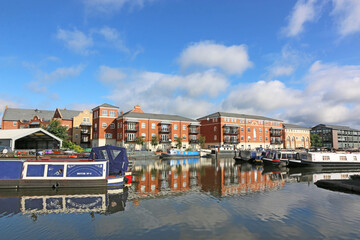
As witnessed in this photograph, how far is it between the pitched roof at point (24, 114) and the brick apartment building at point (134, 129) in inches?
898

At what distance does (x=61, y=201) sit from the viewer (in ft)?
48.8

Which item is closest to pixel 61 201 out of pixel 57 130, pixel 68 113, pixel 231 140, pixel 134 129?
pixel 57 130

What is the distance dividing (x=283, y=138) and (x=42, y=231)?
95.4 m

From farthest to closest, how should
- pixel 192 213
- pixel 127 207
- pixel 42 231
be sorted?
pixel 127 207, pixel 192 213, pixel 42 231

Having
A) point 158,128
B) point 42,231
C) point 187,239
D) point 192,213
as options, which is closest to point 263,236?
point 187,239

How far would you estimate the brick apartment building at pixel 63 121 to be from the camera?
2830 inches

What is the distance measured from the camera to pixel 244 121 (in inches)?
3187

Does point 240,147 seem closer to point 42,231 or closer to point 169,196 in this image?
point 169,196

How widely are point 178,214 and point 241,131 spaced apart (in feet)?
232

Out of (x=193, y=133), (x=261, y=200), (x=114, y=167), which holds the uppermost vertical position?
(x=193, y=133)

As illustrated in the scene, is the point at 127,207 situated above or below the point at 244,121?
below

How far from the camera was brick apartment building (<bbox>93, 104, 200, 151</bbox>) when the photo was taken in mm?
64250

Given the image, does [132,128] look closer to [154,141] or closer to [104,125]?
[154,141]

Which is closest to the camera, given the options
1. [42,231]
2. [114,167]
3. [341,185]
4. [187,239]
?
[187,239]
